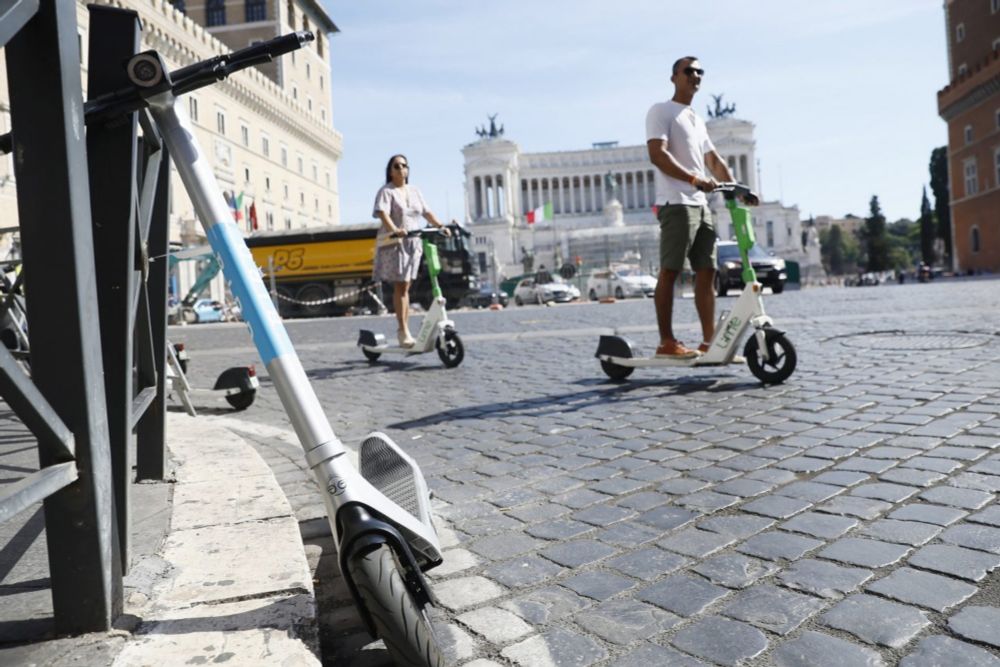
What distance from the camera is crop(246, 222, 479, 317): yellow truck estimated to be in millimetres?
31234

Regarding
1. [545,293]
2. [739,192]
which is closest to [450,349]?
[739,192]

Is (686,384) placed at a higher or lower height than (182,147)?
lower

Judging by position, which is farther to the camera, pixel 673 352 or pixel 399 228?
pixel 399 228

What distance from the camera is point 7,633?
4.72 feet

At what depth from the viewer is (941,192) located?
249 feet

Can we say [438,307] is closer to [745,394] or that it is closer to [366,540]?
[745,394]

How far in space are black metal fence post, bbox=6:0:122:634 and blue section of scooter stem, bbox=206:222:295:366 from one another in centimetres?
26

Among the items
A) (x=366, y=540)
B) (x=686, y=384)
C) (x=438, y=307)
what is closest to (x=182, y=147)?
(x=366, y=540)

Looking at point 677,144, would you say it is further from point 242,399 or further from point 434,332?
point 242,399

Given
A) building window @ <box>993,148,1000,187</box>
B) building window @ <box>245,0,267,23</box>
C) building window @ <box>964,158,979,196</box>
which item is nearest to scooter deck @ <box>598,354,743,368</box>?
building window @ <box>993,148,1000,187</box>

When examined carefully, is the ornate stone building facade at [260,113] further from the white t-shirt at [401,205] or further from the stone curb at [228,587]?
the stone curb at [228,587]

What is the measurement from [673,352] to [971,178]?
52.3 meters

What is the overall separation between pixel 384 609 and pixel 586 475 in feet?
5.62

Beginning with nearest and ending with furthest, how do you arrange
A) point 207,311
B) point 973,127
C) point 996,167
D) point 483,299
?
point 207,311, point 483,299, point 996,167, point 973,127
